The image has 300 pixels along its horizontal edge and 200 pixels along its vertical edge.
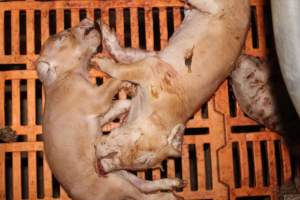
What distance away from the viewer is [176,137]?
2.44m

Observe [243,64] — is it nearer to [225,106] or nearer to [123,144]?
[225,106]

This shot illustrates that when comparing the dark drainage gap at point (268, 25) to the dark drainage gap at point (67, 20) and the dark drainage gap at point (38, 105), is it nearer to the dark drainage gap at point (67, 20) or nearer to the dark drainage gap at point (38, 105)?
the dark drainage gap at point (67, 20)

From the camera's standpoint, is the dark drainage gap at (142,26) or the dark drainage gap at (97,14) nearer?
the dark drainage gap at (97,14)

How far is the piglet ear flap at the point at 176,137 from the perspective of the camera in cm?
242

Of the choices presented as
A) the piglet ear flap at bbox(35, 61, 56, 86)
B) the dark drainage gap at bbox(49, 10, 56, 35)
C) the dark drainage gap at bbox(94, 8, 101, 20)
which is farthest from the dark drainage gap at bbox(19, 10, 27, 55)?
the piglet ear flap at bbox(35, 61, 56, 86)

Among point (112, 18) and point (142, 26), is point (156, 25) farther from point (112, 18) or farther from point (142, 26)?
point (112, 18)

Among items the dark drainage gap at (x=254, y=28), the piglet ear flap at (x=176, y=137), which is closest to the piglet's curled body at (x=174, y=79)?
the piglet ear flap at (x=176, y=137)

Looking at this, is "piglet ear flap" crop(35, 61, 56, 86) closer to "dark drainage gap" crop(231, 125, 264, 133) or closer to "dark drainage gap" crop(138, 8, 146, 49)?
"dark drainage gap" crop(138, 8, 146, 49)

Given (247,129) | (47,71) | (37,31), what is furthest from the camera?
(37,31)

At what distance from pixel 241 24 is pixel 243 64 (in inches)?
18.2

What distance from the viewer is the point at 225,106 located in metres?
3.19

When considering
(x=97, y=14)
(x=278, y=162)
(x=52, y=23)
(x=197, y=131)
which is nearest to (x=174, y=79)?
(x=197, y=131)

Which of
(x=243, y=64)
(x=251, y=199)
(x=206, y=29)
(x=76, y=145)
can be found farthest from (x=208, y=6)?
(x=251, y=199)

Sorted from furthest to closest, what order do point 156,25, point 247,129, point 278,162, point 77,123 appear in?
point 156,25
point 247,129
point 278,162
point 77,123
